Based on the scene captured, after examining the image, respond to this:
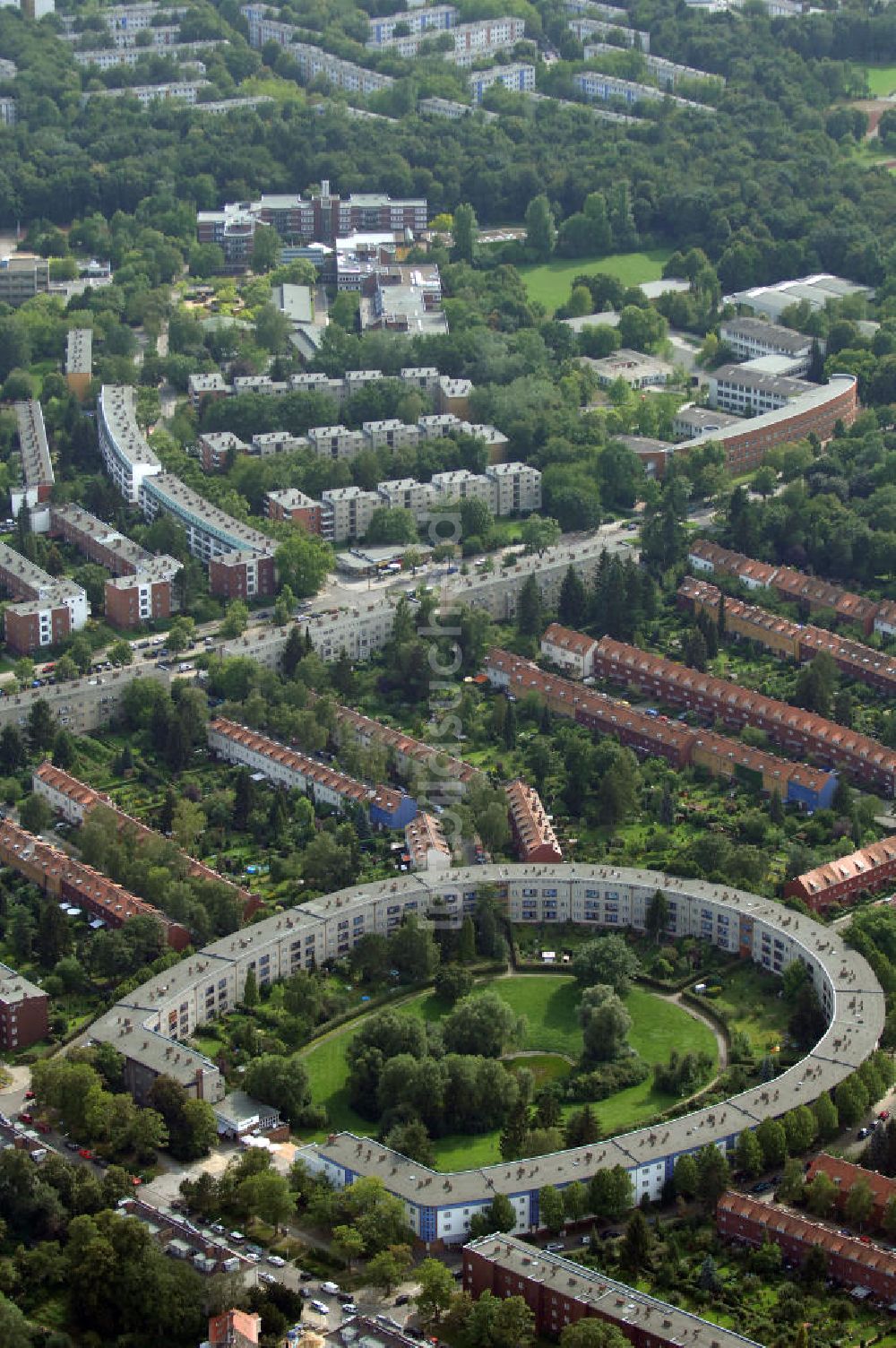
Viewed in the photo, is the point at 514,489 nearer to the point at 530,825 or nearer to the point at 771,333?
the point at 771,333

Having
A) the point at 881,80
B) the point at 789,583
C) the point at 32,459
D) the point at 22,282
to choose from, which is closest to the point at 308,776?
the point at 789,583

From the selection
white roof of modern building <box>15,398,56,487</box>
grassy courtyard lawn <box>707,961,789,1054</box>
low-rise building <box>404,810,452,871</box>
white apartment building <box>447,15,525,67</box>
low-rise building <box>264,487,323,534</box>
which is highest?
white apartment building <box>447,15,525,67</box>

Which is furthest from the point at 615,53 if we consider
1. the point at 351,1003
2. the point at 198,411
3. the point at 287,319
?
the point at 351,1003

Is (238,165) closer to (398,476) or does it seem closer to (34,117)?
(34,117)

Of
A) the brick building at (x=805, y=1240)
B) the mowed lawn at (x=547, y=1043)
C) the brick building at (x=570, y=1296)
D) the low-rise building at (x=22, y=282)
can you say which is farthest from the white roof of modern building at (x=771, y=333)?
the brick building at (x=570, y=1296)

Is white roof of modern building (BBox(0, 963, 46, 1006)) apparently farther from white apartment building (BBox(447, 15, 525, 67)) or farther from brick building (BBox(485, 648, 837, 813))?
white apartment building (BBox(447, 15, 525, 67))

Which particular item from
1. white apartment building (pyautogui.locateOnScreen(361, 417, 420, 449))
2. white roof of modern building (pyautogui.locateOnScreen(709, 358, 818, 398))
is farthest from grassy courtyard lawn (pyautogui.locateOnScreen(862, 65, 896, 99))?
white apartment building (pyautogui.locateOnScreen(361, 417, 420, 449))
